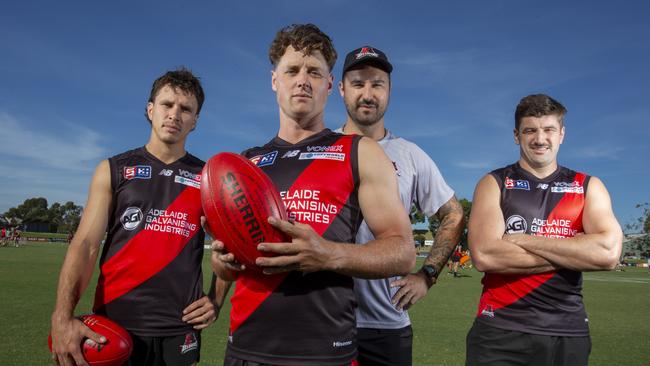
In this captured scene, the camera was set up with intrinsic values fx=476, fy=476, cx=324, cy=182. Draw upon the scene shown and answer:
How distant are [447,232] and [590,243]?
1.13m

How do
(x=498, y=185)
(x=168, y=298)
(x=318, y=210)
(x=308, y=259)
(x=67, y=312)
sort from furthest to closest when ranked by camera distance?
(x=498, y=185) < (x=168, y=298) < (x=67, y=312) < (x=318, y=210) < (x=308, y=259)

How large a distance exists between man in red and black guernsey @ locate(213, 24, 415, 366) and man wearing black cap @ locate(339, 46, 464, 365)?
1.05 meters

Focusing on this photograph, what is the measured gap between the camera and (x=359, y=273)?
93.0 inches

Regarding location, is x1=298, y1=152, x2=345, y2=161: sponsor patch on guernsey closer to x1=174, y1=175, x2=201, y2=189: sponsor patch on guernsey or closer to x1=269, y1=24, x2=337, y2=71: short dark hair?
x1=269, y1=24, x2=337, y2=71: short dark hair

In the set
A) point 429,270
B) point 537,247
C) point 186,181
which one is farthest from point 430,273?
point 186,181

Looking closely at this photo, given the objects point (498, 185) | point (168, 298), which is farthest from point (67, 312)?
point (498, 185)

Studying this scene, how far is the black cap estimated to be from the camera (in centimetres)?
403

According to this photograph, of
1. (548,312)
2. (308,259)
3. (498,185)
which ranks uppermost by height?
(498,185)

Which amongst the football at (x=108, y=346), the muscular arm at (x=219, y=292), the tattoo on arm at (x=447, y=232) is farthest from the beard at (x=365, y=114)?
the football at (x=108, y=346)

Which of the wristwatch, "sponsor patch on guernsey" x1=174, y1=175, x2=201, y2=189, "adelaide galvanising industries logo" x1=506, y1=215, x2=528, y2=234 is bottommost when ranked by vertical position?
the wristwatch

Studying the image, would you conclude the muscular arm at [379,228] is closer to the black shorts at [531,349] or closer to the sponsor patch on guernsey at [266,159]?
the sponsor patch on guernsey at [266,159]

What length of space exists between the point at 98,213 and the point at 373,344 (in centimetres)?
239

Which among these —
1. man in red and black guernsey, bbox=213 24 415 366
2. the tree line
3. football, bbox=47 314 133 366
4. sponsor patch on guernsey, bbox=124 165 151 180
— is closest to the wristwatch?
man in red and black guernsey, bbox=213 24 415 366

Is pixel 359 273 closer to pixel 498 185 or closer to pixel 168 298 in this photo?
pixel 168 298
